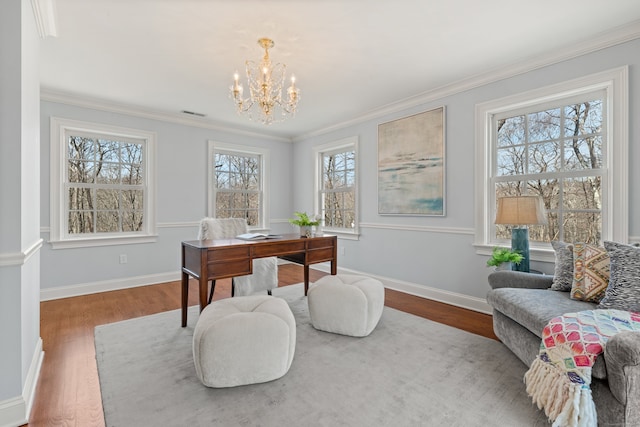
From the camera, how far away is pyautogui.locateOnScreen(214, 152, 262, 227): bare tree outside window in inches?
198

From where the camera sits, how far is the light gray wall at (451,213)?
2392 mm

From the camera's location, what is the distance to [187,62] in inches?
112

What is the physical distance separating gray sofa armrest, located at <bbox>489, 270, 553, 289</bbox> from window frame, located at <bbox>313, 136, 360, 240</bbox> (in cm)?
226

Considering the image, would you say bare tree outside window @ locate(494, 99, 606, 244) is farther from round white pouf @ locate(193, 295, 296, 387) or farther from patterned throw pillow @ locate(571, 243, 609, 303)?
round white pouf @ locate(193, 295, 296, 387)

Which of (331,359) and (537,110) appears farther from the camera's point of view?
(537,110)

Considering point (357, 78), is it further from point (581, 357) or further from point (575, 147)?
point (581, 357)

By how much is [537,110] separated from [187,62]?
132 inches

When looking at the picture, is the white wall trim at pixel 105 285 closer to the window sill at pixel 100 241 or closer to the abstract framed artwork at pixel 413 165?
the window sill at pixel 100 241

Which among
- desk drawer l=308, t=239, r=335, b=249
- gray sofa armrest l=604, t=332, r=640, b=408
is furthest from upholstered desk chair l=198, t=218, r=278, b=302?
gray sofa armrest l=604, t=332, r=640, b=408

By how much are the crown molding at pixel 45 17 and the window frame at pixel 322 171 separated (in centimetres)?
344
